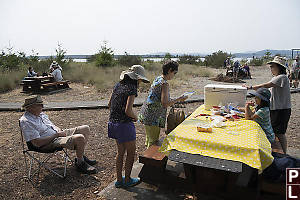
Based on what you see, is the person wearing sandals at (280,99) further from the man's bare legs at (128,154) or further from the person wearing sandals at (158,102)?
the man's bare legs at (128,154)

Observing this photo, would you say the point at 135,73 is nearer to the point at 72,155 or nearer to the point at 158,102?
the point at 158,102

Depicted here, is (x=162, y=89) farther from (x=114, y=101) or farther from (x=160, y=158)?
(x=160, y=158)

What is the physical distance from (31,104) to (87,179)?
1327 mm

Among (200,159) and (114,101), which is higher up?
(114,101)

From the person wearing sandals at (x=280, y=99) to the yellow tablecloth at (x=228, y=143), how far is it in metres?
1.07

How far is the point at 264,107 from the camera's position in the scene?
120 inches

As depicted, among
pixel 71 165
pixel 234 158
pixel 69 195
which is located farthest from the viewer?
pixel 71 165

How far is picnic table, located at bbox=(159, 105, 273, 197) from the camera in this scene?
7.18ft

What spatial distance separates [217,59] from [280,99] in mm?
27297

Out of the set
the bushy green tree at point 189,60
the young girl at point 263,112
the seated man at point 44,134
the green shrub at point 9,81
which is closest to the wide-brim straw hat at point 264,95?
the young girl at point 263,112

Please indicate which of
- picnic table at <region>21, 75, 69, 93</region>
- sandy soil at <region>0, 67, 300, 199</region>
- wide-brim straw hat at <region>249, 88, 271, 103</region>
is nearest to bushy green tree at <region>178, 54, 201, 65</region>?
picnic table at <region>21, 75, 69, 93</region>

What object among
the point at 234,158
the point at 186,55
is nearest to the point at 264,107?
the point at 234,158

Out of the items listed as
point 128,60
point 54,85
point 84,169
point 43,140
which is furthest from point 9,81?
point 128,60

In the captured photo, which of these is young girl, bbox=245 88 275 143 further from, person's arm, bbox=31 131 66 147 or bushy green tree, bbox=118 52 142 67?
bushy green tree, bbox=118 52 142 67
